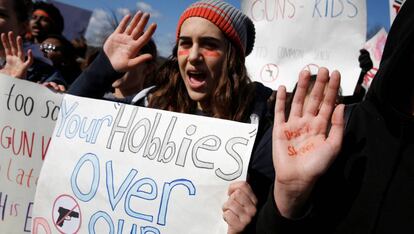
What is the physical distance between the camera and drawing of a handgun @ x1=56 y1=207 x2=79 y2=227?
1.62 metres

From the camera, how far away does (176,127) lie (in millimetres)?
1540

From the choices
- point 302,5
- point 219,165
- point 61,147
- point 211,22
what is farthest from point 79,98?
point 302,5

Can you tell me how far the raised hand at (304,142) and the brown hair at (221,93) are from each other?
18.8 inches

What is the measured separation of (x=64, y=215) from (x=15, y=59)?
3.02 ft

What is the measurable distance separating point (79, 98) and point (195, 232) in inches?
33.2

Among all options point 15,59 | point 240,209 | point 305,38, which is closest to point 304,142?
point 240,209

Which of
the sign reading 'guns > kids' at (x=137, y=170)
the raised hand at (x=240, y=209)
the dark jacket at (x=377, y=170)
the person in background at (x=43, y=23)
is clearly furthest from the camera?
the person in background at (x=43, y=23)

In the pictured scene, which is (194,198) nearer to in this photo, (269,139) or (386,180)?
(269,139)

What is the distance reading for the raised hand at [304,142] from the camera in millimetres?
1058

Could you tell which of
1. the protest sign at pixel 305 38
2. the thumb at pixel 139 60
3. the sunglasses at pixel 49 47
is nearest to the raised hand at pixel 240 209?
the thumb at pixel 139 60

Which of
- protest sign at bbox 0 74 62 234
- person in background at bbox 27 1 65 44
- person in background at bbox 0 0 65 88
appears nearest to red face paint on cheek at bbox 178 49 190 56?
protest sign at bbox 0 74 62 234

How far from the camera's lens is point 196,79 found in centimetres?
171

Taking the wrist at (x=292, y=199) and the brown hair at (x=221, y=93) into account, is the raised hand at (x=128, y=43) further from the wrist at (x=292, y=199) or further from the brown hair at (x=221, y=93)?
the wrist at (x=292, y=199)

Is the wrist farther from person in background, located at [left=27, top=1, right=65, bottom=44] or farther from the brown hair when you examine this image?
person in background, located at [left=27, top=1, right=65, bottom=44]
